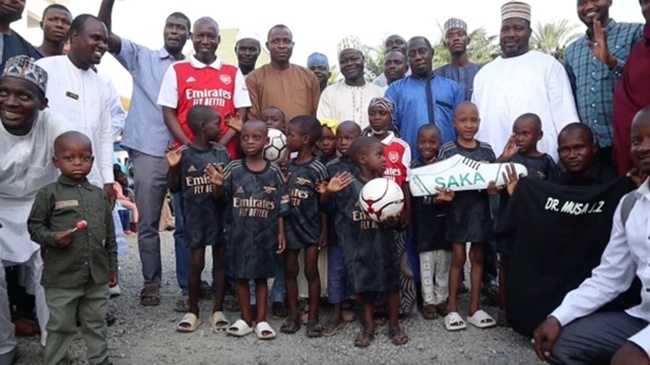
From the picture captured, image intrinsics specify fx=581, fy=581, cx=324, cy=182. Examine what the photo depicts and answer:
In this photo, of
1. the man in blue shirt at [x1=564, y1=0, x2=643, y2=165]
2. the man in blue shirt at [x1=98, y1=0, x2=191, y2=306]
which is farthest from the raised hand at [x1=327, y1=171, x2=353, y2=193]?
the man in blue shirt at [x1=564, y1=0, x2=643, y2=165]

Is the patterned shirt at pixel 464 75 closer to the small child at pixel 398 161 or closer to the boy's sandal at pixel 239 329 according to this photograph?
the small child at pixel 398 161

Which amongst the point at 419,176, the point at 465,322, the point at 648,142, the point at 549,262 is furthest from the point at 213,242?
the point at 648,142

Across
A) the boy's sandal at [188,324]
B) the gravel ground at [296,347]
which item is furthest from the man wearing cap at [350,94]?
the boy's sandal at [188,324]

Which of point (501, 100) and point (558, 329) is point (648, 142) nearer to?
point (558, 329)

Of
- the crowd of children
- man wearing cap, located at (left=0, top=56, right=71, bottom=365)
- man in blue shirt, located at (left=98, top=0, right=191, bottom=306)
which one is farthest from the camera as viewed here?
man in blue shirt, located at (left=98, top=0, right=191, bottom=306)

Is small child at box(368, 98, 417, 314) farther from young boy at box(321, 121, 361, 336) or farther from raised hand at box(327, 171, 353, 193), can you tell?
A: raised hand at box(327, 171, 353, 193)

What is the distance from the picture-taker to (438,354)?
442 cm

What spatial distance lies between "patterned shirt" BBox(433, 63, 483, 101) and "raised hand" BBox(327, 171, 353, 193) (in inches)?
88.5

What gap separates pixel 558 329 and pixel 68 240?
303cm

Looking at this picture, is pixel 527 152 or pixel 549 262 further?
pixel 527 152

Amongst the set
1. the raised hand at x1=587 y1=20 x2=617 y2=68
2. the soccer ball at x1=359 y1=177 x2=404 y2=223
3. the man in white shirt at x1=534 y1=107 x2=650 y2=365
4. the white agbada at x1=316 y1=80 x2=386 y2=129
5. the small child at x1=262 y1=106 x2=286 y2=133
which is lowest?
the man in white shirt at x1=534 y1=107 x2=650 y2=365

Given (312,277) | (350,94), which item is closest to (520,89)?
(350,94)

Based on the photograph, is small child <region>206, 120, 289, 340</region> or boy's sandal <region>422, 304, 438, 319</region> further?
boy's sandal <region>422, 304, 438, 319</region>

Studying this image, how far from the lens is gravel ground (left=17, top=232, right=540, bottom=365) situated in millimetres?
4305
